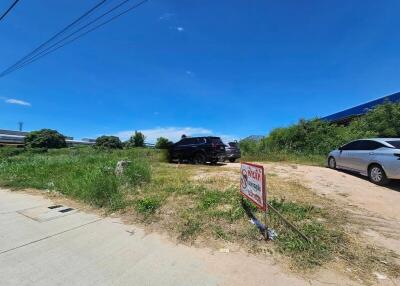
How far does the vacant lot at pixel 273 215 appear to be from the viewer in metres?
3.73

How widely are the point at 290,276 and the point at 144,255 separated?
208 centimetres

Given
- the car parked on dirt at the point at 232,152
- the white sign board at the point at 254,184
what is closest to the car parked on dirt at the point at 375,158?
the white sign board at the point at 254,184

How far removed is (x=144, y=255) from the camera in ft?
13.0

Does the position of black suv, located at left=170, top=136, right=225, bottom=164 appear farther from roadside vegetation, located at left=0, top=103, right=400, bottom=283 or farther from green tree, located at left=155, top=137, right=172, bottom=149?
roadside vegetation, located at left=0, top=103, right=400, bottom=283

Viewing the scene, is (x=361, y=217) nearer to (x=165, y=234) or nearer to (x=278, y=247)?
(x=278, y=247)

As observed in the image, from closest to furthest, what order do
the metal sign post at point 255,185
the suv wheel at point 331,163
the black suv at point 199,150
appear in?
the metal sign post at point 255,185, the suv wheel at point 331,163, the black suv at point 199,150

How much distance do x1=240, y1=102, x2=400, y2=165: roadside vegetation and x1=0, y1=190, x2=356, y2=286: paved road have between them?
43.2 ft

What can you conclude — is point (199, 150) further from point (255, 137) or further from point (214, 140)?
point (255, 137)

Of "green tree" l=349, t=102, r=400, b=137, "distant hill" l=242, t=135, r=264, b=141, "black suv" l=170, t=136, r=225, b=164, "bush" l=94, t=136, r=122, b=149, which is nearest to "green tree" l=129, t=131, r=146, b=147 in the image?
"bush" l=94, t=136, r=122, b=149

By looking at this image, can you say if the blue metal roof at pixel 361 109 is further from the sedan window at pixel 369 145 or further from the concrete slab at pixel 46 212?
the concrete slab at pixel 46 212

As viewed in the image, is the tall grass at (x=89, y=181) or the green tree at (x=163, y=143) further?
the green tree at (x=163, y=143)

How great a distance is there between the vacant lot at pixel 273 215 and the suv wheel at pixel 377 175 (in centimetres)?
35

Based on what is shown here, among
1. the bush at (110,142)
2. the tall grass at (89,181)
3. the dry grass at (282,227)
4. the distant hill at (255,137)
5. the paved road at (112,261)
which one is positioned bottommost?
the paved road at (112,261)

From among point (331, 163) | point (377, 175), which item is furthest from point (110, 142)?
point (377, 175)
